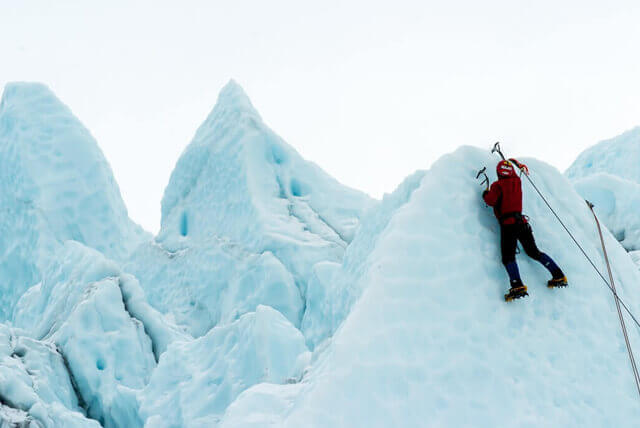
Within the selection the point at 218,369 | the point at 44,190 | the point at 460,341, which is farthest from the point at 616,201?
the point at 44,190

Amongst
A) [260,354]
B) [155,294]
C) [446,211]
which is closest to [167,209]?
[155,294]

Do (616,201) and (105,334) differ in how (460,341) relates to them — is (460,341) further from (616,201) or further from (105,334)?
(616,201)

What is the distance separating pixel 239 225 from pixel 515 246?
973 centimetres

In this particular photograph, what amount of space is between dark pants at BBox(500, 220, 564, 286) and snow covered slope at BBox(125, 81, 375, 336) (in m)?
8.03

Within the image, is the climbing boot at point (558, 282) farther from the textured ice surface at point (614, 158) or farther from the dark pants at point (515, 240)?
the textured ice surface at point (614, 158)

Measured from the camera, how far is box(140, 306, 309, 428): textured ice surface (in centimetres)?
620

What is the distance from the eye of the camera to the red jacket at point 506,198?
11.3 feet

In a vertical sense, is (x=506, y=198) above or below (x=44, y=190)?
above

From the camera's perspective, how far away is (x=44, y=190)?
15.7 meters

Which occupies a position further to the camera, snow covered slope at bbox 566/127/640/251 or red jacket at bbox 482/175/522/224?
snow covered slope at bbox 566/127/640/251

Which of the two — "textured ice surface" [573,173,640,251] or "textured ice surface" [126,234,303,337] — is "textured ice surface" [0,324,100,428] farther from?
"textured ice surface" [573,173,640,251]

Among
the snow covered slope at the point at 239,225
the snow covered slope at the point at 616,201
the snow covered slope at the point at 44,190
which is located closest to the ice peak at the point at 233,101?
the snow covered slope at the point at 239,225

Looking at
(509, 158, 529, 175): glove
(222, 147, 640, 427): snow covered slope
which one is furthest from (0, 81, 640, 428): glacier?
(509, 158, 529, 175): glove

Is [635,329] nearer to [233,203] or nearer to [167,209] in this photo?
[233,203]
